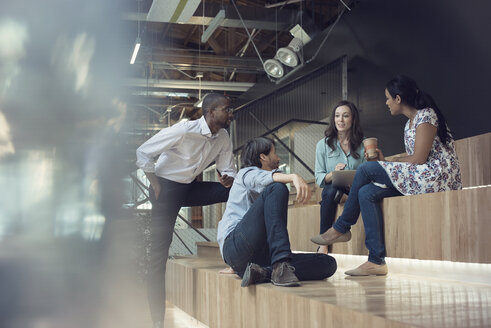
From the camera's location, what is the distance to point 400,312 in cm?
116

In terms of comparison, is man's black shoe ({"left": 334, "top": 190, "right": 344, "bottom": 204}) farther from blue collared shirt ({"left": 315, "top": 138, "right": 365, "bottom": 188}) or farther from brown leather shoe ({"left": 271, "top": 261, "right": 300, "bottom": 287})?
brown leather shoe ({"left": 271, "top": 261, "right": 300, "bottom": 287})

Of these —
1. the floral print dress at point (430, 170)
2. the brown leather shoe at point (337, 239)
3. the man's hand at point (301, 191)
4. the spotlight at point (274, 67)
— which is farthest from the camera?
the spotlight at point (274, 67)

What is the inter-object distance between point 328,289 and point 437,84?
2987 millimetres

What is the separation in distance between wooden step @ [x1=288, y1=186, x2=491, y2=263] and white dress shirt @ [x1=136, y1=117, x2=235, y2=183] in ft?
2.52

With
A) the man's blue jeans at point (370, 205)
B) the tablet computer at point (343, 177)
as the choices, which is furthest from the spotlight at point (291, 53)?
the man's blue jeans at point (370, 205)

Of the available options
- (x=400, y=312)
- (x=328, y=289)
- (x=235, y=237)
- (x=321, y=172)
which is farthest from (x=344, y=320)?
(x=321, y=172)

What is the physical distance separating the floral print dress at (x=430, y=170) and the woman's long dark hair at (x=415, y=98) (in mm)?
22

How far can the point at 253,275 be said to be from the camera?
1814 millimetres

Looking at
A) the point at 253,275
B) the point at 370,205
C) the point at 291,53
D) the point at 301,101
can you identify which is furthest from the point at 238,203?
the point at 301,101

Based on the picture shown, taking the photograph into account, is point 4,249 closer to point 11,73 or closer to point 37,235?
point 37,235

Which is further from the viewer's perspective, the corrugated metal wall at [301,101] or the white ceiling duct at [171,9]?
the corrugated metal wall at [301,101]

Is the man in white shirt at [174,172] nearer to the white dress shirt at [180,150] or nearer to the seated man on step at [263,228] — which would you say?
the white dress shirt at [180,150]

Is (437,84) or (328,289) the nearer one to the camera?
(328,289)

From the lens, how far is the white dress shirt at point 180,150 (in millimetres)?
2367
